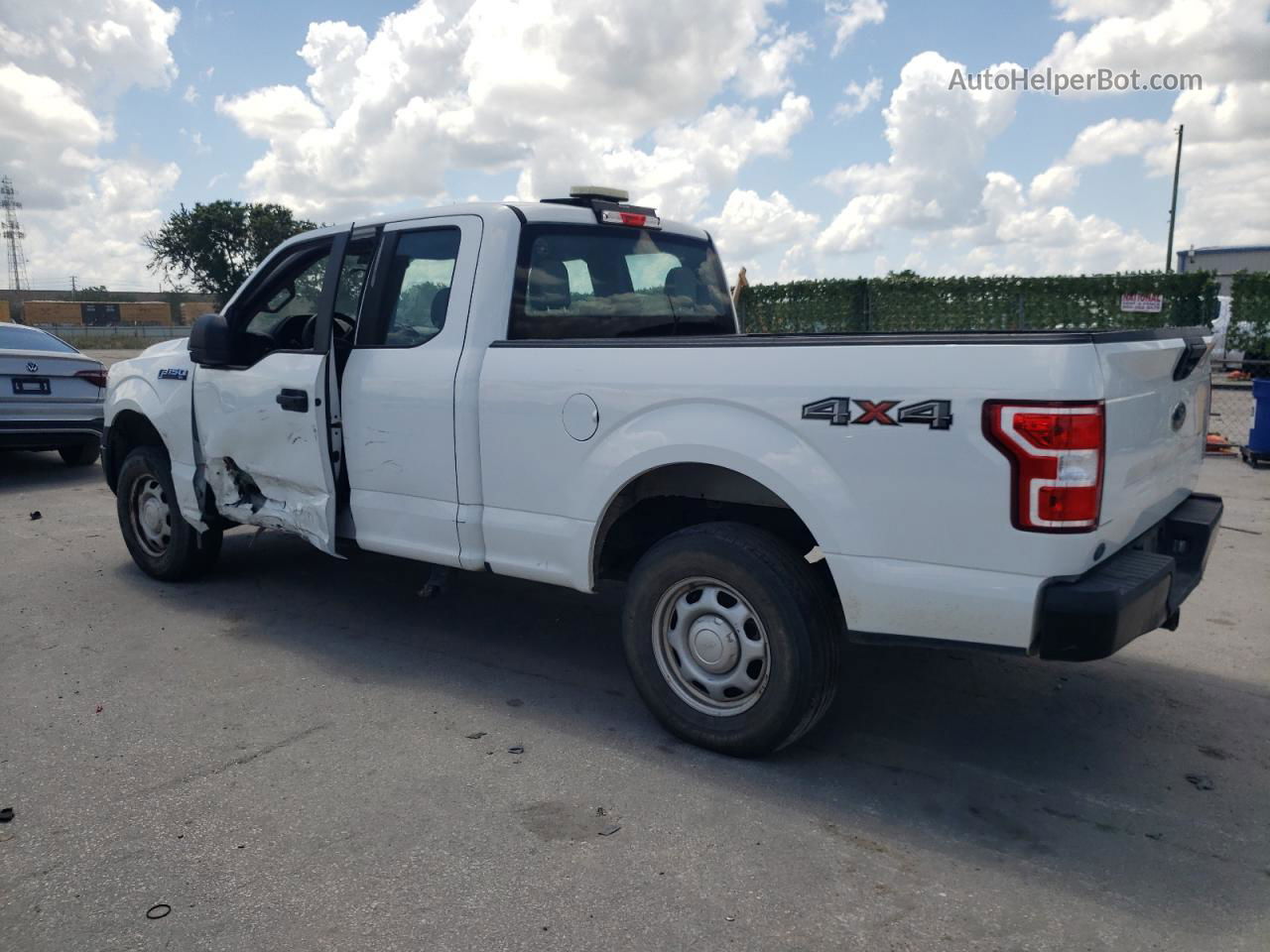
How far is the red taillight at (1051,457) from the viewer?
288cm

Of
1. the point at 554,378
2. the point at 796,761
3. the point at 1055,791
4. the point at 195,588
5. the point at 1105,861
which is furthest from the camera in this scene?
the point at 195,588

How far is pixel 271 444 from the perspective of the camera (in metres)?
5.13

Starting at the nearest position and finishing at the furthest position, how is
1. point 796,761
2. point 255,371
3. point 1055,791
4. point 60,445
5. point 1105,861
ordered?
point 1105,861 → point 1055,791 → point 796,761 → point 255,371 → point 60,445

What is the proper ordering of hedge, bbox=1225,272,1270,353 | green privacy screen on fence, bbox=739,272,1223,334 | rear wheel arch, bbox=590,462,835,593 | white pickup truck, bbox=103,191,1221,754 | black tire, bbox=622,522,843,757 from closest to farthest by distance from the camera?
white pickup truck, bbox=103,191,1221,754 < black tire, bbox=622,522,843,757 < rear wheel arch, bbox=590,462,835,593 < hedge, bbox=1225,272,1270,353 < green privacy screen on fence, bbox=739,272,1223,334

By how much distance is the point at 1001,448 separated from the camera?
294 cm

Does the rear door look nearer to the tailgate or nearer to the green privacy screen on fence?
the tailgate

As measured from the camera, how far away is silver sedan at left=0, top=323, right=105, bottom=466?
31.6ft

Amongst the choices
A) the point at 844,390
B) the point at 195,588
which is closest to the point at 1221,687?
the point at 844,390

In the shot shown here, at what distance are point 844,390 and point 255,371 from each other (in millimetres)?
3297

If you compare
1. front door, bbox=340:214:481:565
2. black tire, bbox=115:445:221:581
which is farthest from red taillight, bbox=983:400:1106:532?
black tire, bbox=115:445:221:581

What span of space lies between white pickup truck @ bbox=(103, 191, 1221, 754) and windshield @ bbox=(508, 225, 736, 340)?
0.05 ft

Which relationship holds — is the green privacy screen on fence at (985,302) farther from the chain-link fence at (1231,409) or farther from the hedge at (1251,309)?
the chain-link fence at (1231,409)

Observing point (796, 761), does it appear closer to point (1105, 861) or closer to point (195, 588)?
point (1105, 861)

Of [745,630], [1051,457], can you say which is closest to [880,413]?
[1051,457]
